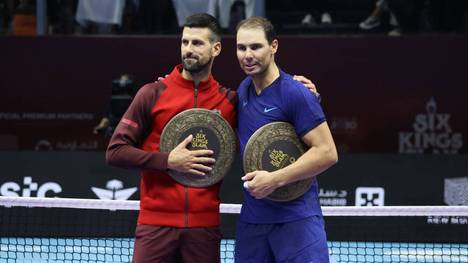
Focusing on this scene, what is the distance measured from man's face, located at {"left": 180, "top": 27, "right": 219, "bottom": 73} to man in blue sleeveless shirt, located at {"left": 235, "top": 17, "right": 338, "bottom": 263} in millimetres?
192

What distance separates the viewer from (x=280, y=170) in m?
5.02

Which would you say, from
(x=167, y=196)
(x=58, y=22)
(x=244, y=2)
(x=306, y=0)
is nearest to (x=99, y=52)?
(x=58, y=22)

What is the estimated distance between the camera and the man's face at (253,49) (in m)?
5.11

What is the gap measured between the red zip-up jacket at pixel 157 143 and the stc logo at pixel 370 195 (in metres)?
5.84

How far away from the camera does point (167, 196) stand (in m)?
5.24

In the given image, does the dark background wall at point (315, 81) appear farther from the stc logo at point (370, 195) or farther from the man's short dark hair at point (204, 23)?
the man's short dark hair at point (204, 23)

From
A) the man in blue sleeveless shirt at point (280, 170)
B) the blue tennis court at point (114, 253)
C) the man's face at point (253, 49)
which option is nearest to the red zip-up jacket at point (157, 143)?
the man in blue sleeveless shirt at point (280, 170)

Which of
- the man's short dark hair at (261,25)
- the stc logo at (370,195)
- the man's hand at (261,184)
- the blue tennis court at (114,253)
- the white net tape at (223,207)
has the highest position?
the man's short dark hair at (261,25)

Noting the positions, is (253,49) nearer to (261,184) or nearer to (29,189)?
(261,184)

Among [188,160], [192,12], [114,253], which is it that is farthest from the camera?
[192,12]

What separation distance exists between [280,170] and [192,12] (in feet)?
27.7

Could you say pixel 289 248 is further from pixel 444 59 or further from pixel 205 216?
pixel 444 59

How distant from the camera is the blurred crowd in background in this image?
13.2 metres

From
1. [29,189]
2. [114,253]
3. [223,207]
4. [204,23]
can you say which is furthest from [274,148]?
[29,189]
